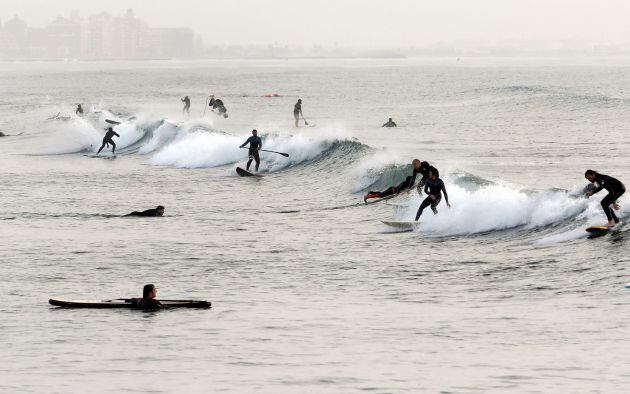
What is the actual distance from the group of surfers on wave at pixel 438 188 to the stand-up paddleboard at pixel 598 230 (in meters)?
0.09

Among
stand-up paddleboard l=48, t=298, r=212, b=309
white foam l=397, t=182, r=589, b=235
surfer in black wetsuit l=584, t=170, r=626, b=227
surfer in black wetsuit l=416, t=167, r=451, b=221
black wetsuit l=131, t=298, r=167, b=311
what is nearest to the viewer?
black wetsuit l=131, t=298, r=167, b=311

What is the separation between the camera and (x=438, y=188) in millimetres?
26656

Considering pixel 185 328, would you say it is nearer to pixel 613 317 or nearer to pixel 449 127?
pixel 613 317

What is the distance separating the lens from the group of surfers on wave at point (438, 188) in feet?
71.9

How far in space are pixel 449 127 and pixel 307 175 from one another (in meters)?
29.0

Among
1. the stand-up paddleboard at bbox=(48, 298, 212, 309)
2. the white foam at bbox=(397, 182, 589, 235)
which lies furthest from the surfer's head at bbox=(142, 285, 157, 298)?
the white foam at bbox=(397, 182, 589, 235)

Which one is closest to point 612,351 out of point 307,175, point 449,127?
point 307,175

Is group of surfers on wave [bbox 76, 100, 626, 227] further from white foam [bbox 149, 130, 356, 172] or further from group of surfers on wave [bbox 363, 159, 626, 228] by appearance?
white foam [bbox 149, 130, 356, 172]

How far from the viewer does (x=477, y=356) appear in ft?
49.2

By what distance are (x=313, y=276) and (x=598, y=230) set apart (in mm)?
6326

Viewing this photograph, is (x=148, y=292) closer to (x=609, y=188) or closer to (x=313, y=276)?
(x=313, y=276)

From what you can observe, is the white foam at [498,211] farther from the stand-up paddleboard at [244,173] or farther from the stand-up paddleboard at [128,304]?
the stand-up paddleboard at [244,173]

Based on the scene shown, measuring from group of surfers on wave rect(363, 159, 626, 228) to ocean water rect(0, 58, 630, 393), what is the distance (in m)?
0.52

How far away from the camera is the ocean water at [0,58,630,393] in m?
14.5
